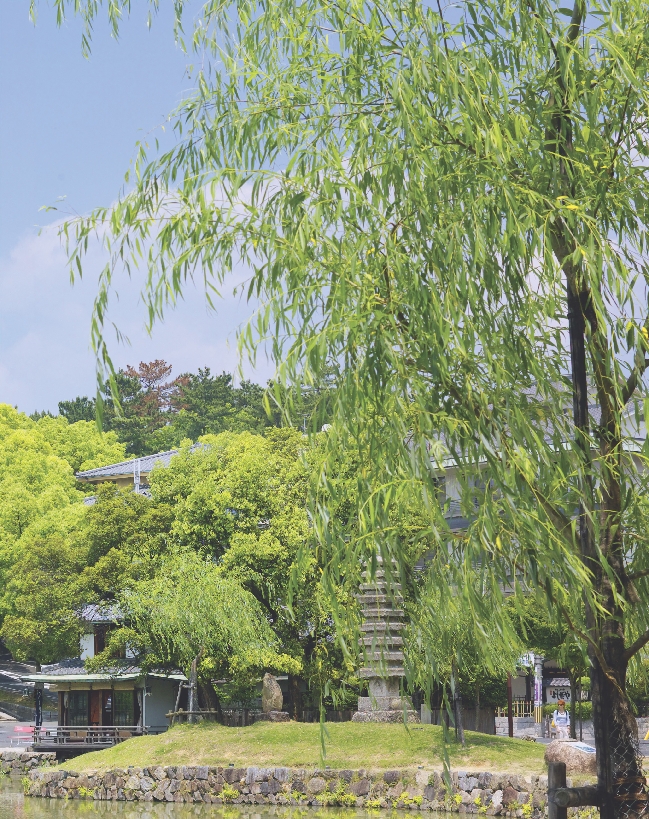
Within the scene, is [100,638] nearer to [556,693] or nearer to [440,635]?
[556,693]

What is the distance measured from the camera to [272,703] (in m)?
25.8

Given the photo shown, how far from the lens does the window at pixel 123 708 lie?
3322 centimetres

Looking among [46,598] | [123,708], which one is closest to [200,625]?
[46,598]

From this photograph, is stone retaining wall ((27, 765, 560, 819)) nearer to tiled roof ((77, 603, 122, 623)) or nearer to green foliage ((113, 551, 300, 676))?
green foliage ((113, 551, 300, 676))

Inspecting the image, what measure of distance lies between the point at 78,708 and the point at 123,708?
1889 millimetres

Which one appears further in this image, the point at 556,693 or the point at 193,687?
the point at 556,693

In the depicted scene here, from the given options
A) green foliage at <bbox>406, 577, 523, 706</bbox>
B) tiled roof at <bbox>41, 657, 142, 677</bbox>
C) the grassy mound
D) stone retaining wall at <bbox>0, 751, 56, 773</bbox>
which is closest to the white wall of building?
tiled roof at <bbox>41, 657, 142, 677</bbox>

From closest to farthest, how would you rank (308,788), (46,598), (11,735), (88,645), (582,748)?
(582,748) → (308,788) → (46,598) → (88,645) → (11,735)

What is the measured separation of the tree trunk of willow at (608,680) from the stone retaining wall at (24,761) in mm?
26529

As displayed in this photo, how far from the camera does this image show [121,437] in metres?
70.9

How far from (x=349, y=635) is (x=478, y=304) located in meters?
2.22

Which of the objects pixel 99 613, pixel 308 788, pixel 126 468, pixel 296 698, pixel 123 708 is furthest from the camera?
pixel 126 468

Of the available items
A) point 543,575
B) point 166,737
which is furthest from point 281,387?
point 166,737

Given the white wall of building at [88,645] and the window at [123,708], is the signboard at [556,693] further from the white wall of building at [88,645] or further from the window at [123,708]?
the white wall of building at [88,645]
